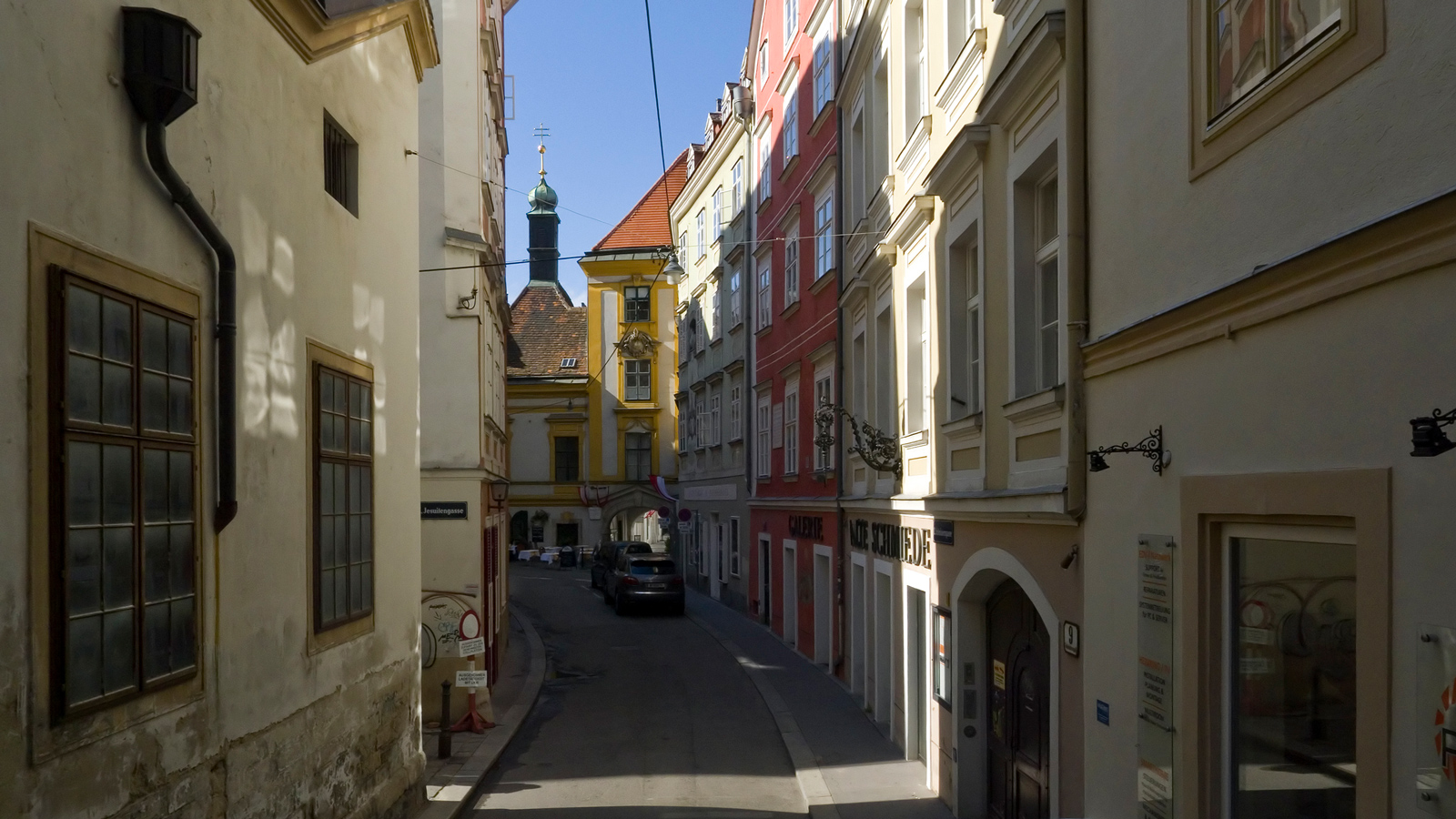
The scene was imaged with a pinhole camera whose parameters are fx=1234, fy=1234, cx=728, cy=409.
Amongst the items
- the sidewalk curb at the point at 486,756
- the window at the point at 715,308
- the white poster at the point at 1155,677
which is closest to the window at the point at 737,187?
the window at the point at 715,308

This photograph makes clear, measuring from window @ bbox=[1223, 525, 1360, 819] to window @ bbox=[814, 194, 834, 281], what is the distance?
45.9 feet

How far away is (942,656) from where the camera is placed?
12.1 metres

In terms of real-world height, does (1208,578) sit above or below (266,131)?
below

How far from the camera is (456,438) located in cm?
1717

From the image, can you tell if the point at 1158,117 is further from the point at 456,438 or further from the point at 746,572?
the point at 746,572

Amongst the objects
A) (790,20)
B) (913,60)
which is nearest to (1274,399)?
(913,60)

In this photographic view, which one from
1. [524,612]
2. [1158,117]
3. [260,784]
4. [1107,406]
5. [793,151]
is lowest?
[524,612]

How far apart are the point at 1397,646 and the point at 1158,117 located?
133 inches

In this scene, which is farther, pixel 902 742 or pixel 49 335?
pixel 902 742

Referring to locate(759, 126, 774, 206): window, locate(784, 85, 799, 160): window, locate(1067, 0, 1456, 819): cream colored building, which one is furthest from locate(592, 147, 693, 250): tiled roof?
locate(1067, 0, 1456, 819): cream colored building

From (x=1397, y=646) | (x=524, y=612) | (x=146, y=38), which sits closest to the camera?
(x=1397, y=646)

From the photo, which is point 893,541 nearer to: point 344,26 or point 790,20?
point 344,26

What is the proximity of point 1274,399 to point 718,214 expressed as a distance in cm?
2927

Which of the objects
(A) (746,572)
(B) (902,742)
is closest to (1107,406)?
(B) (902,742)
